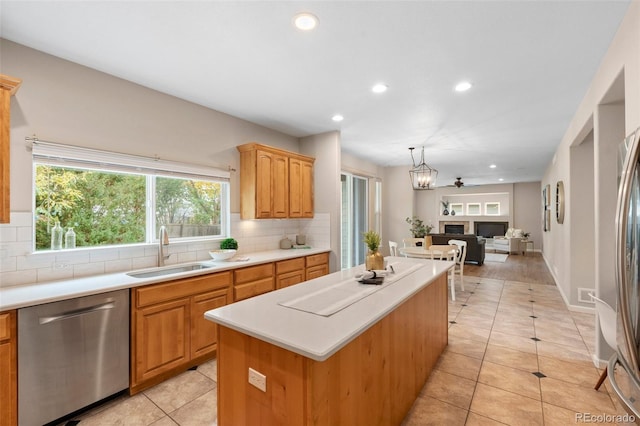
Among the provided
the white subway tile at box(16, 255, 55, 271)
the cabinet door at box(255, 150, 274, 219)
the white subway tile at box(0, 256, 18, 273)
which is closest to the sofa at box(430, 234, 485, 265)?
the cabinet door at box(255, 150, 274, 219)

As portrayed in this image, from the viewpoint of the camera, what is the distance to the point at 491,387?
2344mm

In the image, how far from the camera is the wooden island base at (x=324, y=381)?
1200mm

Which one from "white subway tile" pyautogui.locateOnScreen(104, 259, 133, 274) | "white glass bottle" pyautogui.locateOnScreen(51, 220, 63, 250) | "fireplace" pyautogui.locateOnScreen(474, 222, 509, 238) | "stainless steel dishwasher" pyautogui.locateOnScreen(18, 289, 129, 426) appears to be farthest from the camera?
"fireplace" pyautogui.locateOnScreen(474, 222, 509, 238)

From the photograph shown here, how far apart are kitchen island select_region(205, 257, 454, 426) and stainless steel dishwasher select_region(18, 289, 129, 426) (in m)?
1.17

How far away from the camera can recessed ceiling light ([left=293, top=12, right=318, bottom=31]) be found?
1895 mm

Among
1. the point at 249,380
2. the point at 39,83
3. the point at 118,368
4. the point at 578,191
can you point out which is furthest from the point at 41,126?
the point at 578,191

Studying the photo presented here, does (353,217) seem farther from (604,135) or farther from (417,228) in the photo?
(604,135)

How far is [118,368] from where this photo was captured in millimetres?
Result: 2182

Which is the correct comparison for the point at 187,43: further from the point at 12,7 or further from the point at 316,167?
the point at 316,167

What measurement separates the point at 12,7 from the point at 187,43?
3.29ft

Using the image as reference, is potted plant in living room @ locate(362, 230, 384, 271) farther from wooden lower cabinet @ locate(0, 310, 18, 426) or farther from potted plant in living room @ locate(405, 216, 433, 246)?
potted plant in living room @ locate(405, 216, 433, 246)

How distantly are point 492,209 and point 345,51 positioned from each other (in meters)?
12.0

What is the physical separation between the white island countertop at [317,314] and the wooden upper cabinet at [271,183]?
5.83ft

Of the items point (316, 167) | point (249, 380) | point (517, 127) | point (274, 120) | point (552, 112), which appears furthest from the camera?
point (316, 167)
